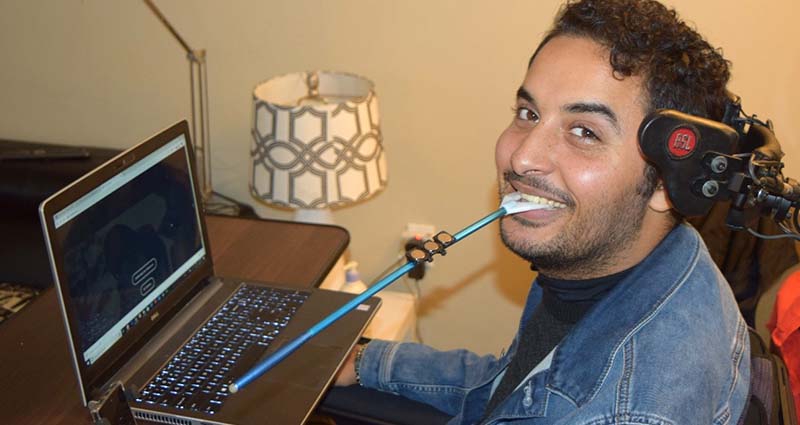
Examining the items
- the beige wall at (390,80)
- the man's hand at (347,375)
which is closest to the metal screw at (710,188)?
the man's hand at (347,375)

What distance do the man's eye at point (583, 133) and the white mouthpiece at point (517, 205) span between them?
0.37 ft

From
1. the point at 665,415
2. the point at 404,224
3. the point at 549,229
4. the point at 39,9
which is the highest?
the point at 39,9

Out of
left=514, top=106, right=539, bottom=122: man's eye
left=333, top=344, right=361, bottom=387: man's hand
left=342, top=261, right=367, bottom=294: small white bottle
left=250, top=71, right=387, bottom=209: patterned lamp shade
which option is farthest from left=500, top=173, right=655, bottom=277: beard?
left=342, top=261, right=367, bottom=294: small white bottle

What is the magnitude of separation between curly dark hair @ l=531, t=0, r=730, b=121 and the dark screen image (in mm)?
677

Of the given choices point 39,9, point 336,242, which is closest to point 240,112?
point 39,9

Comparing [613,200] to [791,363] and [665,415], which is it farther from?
[791,363]

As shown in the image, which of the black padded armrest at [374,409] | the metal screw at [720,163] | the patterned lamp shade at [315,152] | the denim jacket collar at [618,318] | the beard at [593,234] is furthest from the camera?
the patterned lamp shade at [315,152]

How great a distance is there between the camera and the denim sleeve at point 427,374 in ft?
4.40

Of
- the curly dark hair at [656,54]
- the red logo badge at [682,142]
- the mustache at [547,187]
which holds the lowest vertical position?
the mustache at [547,187]

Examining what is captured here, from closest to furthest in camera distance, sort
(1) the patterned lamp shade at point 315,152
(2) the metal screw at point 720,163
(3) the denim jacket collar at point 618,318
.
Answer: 1. (2) the metal screw at point 720,163
2. (3) the denim jacket collar at point 618,318
3. (1) the patterned lamp shade at point 315,152

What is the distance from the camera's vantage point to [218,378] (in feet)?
3.79

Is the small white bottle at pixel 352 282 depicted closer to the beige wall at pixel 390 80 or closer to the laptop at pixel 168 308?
the beige wall at pixel 390 80

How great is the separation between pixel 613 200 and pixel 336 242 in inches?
27.6

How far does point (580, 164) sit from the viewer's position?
3.51 feet
